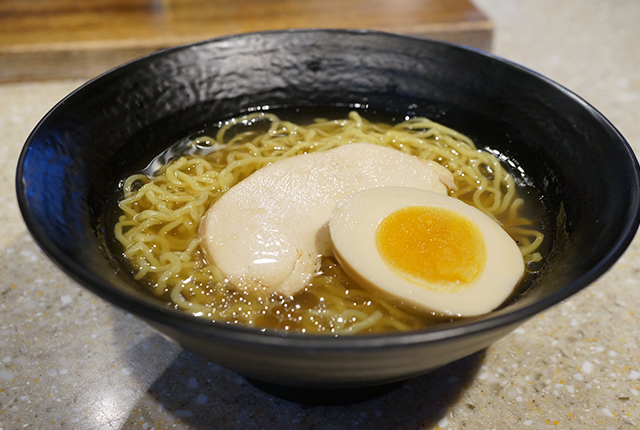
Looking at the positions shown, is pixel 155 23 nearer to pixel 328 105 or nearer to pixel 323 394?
pixel 328 105

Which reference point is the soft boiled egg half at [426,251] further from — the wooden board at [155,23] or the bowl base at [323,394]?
the wooden board at [155,23]

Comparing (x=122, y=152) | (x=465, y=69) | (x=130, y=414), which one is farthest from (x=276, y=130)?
(x=130, y=414)

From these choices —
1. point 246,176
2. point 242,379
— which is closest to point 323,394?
point 242,379

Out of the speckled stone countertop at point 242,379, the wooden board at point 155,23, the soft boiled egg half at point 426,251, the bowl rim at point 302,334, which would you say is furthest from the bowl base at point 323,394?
the wooden board at point 155,23

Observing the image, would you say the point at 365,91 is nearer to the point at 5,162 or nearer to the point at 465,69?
the point at 465,69

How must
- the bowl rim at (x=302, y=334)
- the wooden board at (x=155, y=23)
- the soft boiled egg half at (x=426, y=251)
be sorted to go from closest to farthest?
1. the bowl rim at (x=302, y=334)
2. the soft boiled egg half at (x=426, y=251)
3. the wooden board at (x=155, y=23)

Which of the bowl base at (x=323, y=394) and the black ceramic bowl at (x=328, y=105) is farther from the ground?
the black ceramic bowl at (x=328, y=105)

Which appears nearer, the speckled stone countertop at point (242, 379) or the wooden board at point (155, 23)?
the speckled stone countertop at point (242, 379)
